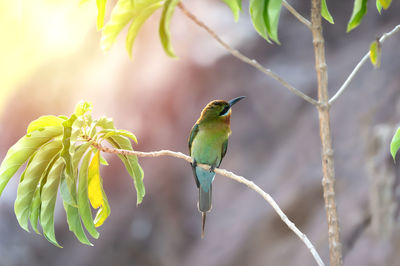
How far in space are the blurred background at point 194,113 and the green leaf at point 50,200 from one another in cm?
194

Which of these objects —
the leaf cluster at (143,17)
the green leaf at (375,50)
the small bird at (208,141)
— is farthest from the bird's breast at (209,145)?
the green leaf at (375,50)

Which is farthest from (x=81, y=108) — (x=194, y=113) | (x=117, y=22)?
(x=194, y=113)

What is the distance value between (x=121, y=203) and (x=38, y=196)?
2.00m

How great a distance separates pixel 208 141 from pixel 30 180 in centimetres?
72

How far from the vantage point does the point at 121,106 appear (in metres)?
3.33

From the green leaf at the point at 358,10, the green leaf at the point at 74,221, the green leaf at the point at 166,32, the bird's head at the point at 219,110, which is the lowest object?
the green leaf at the point at 74,221

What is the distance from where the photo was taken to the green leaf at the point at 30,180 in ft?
4.27

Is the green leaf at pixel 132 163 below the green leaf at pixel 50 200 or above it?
above

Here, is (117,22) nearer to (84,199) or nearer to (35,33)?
(84,199)

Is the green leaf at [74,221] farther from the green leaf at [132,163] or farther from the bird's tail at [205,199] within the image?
the bird's tail at [205,199]

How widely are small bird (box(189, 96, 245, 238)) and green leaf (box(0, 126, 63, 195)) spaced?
0.61m

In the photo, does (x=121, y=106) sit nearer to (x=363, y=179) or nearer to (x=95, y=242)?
(x=95, y=242)

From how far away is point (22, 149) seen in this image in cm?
132

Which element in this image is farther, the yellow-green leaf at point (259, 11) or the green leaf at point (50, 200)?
the green leaf at point (50, 200)
